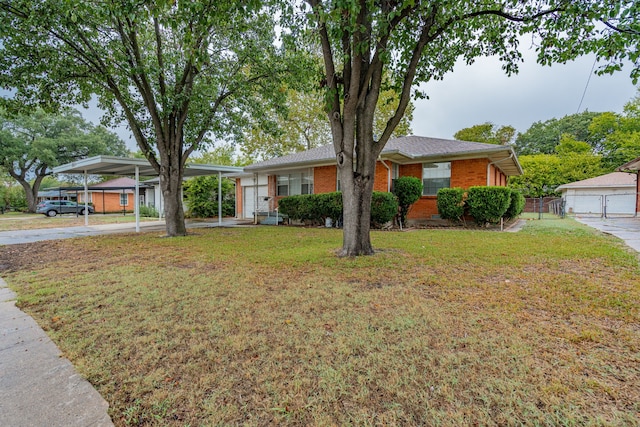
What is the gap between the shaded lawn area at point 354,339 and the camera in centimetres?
177

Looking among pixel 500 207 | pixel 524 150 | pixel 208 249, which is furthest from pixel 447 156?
pixel 524 150

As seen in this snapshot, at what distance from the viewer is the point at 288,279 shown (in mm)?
4574

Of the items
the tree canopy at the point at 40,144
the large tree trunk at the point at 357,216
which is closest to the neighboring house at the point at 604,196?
the large tree trunk at the point at 357,216

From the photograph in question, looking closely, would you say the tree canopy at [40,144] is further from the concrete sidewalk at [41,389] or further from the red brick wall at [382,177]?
the concrete sidewalk at [41,389]

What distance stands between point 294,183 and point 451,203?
8165mm

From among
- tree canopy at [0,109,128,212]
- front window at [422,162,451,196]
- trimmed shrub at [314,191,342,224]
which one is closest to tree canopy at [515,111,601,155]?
front window at [422,162,451,196]

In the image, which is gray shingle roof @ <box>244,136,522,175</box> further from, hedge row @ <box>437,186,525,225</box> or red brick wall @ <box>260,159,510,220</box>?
hedge row @ <box>437,186,525,225</box>

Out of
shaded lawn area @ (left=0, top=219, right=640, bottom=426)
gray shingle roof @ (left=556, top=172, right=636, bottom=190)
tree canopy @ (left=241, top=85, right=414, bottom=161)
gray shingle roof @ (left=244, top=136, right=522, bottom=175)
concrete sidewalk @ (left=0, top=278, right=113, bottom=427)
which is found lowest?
concrete sidewalk @ (left=0, top=278, right=113, bottom=427)

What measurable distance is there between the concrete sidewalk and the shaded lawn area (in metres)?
0.08

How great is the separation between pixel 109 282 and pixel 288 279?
2.75 metres

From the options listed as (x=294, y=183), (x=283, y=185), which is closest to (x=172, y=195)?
(x=294, y=183)

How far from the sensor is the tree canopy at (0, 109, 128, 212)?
2562 cm

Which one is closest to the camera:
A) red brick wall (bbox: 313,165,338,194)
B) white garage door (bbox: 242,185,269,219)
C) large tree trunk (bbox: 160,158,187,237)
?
large tree trunk (bbox: 160,158,187,237)

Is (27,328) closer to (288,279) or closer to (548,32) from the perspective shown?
(288,279)
